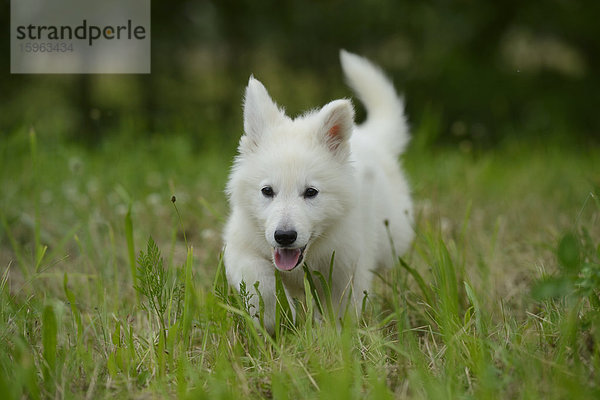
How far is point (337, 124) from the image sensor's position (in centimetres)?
279

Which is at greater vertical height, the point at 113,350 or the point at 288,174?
the point at 288,174

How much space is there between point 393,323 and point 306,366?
77 centimetres

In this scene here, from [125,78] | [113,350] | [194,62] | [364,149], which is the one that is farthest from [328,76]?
[113,350]

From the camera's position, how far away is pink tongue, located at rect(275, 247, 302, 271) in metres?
2.51

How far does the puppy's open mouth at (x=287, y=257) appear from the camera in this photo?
2.51 meters

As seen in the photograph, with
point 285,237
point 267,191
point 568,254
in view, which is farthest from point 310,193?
point 568,254

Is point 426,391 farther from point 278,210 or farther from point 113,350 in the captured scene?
point 113,350

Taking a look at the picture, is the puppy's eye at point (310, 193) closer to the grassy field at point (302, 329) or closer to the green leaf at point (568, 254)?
the grassy field at point (302, 329)

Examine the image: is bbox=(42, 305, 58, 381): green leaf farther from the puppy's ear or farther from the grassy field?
the puppy's ear

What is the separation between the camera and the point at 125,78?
9852 mm

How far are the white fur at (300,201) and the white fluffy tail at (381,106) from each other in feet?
2.97

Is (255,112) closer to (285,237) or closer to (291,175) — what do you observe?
(291,175)
